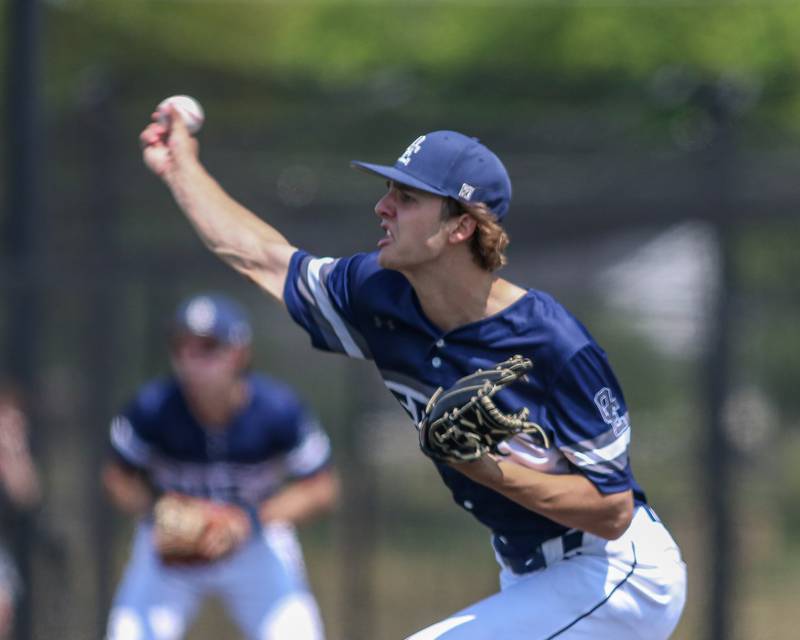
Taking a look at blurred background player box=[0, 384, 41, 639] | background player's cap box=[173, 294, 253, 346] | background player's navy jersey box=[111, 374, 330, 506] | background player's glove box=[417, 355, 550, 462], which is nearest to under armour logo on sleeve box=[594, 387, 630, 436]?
background player's glove box=[417, 355, 550, 462]

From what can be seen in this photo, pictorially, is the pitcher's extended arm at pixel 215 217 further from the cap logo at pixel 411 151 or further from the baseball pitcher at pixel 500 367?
the cap logo at pixel 411 151

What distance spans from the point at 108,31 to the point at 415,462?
500 inches

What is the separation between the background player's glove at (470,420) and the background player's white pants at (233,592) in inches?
132

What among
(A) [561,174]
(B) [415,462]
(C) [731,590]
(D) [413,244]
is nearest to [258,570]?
(B) [415,462]

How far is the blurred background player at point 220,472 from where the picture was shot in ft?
22.9

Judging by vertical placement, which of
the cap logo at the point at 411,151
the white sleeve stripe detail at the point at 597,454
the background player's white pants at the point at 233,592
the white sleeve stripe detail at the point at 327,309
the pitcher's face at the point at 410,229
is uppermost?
the cap logo at the point at 411,151

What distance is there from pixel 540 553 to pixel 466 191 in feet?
3.72

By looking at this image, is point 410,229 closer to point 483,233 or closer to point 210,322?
point 483,233

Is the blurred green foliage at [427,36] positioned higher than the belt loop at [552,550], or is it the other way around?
the blurred green foliage at [427,36]

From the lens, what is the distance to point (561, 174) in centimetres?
1014

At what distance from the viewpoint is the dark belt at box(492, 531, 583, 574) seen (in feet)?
14.7

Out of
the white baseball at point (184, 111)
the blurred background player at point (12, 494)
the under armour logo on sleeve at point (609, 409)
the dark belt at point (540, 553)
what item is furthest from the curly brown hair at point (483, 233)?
the blurred background player at point (12, 494)

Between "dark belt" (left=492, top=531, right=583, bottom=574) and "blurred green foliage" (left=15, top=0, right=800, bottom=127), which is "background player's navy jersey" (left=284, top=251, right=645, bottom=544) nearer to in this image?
"dark belt" (left=492, top=531, right=583, bottom=574)

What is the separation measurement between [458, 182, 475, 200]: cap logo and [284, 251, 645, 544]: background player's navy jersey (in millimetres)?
353
